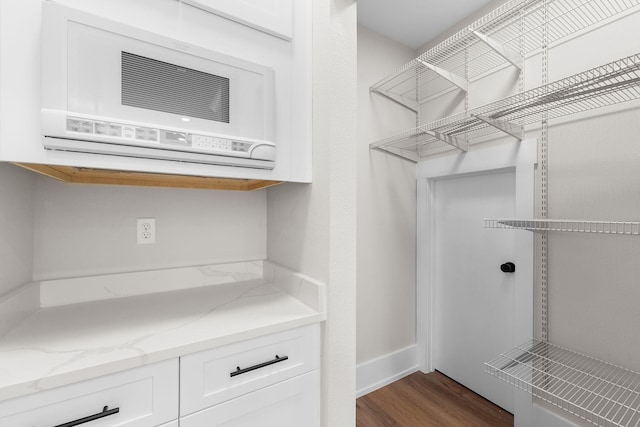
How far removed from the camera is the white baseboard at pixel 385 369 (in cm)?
212

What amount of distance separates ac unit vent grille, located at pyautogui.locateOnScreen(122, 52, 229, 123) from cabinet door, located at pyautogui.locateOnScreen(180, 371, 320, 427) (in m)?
0.94

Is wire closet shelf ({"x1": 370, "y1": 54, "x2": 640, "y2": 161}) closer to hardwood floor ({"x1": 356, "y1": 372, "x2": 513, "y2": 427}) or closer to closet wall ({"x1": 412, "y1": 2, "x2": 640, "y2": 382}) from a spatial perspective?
closet wall ({"x1": 412, "y1": 2, "x2": 640, "y2": 382})

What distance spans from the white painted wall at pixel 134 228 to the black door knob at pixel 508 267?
160 centimetres

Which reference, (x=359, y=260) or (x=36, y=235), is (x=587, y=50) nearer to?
(x=359, y=260)

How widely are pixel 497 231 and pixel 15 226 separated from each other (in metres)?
2.50

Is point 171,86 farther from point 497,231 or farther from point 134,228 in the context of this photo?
point 497,231

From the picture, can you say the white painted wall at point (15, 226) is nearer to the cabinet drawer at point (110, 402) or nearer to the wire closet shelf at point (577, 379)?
the cabinet drawer at point (110, 402)

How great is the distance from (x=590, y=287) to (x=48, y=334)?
235 cm

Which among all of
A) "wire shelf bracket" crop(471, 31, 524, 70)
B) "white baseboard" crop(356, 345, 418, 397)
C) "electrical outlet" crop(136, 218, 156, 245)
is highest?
"wire shelf bracket" crop(471, 31, 524, 70)

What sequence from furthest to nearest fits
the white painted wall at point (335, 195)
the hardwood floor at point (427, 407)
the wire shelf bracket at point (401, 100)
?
the wire shelf bracket at point (401, 100)
the hardwood floor at point (427, 407)
the white painted wall at point (335, 195)

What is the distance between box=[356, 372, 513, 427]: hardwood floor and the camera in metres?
1.84

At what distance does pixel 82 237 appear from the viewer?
1.14 m

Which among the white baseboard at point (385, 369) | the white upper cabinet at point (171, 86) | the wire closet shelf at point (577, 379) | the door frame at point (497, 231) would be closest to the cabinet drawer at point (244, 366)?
the white upper cabinet at point (171, 86)

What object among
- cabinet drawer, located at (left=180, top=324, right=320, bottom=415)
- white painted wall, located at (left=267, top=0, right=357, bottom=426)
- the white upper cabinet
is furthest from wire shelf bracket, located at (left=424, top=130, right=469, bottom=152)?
cabinet drawer, located at (left=180, top=324, right=320, bottom=415)
